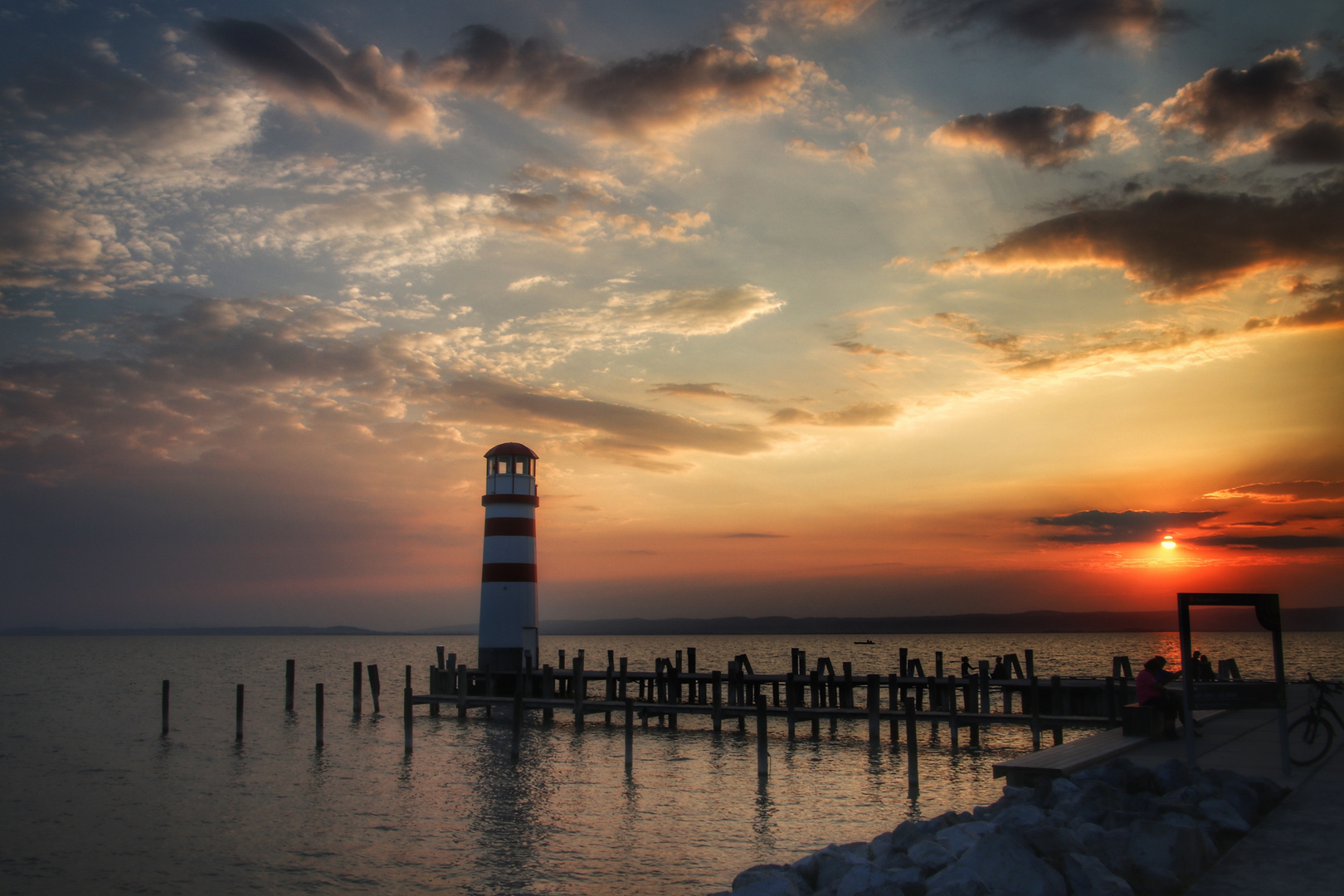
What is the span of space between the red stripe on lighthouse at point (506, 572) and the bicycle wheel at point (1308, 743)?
75.5 feet

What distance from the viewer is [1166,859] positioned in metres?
7.63

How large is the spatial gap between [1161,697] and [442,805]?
14304mm

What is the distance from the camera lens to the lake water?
14172 mm

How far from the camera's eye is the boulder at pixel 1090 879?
7305 millimetres

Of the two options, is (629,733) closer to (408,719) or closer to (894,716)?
(894,716)

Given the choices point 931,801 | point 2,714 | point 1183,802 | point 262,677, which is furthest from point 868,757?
point 262,677

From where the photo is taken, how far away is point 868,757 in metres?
23.8

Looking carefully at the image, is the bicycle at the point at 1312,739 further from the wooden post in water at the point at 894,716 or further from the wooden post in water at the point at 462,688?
the wooden post in water at the point at 462,688

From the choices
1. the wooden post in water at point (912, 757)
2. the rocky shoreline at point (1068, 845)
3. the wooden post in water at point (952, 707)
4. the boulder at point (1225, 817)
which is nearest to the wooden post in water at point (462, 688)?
the wooden post in water at point (952, 707)

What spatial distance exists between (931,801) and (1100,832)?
10.7 m

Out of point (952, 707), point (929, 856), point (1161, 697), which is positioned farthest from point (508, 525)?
point (929, 856)

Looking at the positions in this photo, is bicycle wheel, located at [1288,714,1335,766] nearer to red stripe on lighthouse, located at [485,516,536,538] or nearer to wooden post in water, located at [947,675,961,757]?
wooden post in water, located at [947,675,961,757]

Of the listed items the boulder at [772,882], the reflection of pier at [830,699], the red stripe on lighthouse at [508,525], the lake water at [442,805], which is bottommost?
the lake water at [442,805]

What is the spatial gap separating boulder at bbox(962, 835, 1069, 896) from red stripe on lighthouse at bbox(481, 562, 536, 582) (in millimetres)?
23993
